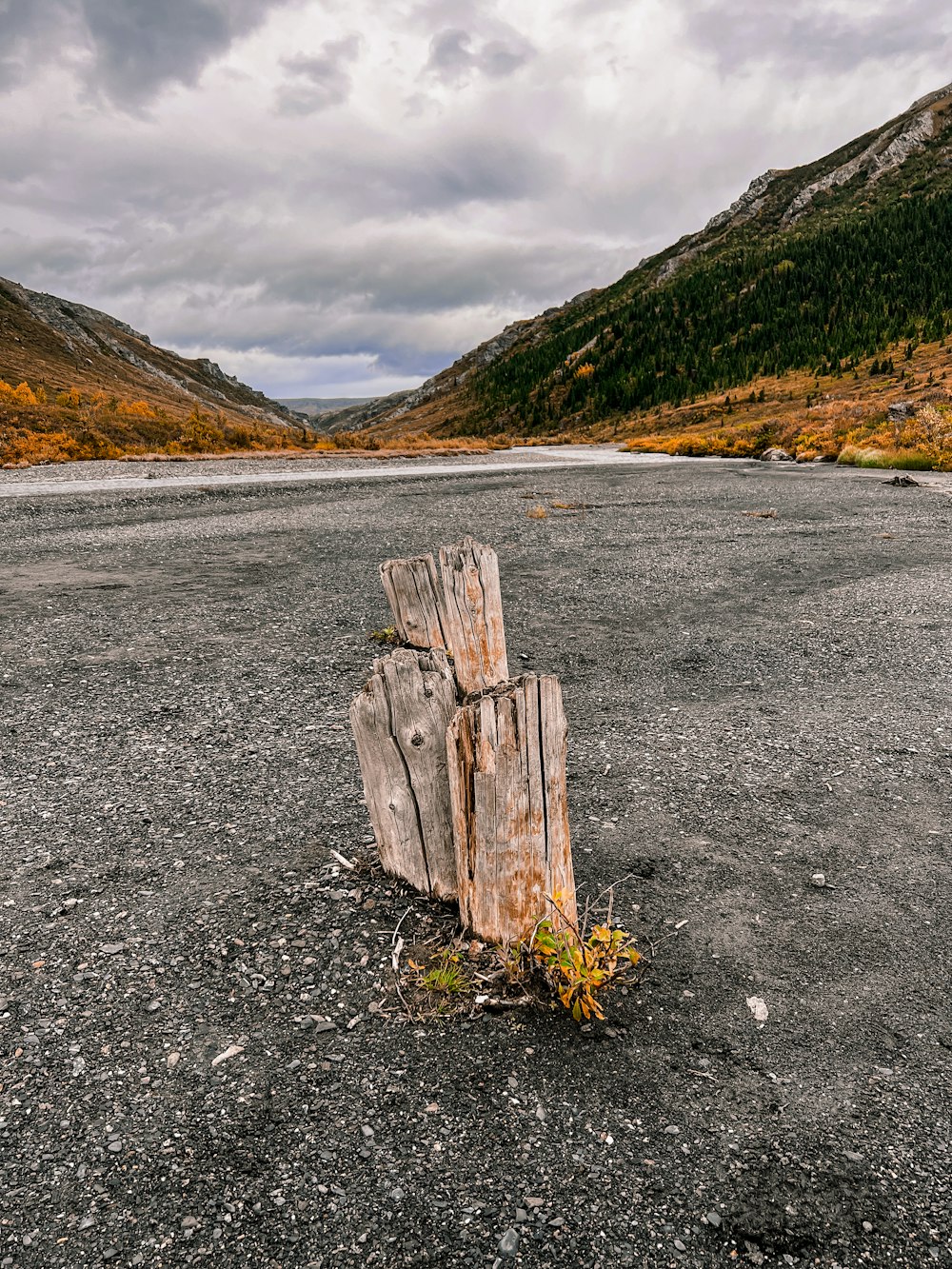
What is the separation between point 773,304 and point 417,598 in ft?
371

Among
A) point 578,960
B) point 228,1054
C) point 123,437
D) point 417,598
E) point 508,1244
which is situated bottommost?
point 508,1244

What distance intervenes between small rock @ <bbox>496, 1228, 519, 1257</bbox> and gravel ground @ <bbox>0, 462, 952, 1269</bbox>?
0.06 feet

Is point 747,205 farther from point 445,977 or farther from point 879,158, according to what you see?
point 445,977

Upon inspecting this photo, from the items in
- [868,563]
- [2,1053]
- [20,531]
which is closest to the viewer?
[2,1053]

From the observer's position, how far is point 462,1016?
3.14 metres

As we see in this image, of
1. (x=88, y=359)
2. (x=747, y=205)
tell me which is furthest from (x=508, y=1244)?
(x=747, y=205)

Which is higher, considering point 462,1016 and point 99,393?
point 99,393

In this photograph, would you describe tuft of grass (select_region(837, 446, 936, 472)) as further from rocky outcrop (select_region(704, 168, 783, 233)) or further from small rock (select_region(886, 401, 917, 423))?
rocky outcrop (select_region(704, 168, 783, 233))

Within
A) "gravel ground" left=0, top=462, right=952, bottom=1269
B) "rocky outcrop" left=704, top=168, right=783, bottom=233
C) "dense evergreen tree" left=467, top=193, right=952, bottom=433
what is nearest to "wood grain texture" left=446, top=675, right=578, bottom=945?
"gravel ground" left=0, top=462, right=952, bottom=1269

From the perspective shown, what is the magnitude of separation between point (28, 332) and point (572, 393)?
85132mm

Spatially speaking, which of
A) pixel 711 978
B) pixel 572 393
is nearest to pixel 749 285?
pixel 572 393

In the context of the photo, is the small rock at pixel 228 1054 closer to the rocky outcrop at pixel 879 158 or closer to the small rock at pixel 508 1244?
the small rock at pixel 508 1244

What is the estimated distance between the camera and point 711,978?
3420 millimetres

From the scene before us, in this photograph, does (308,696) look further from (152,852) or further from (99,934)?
(99,934)
